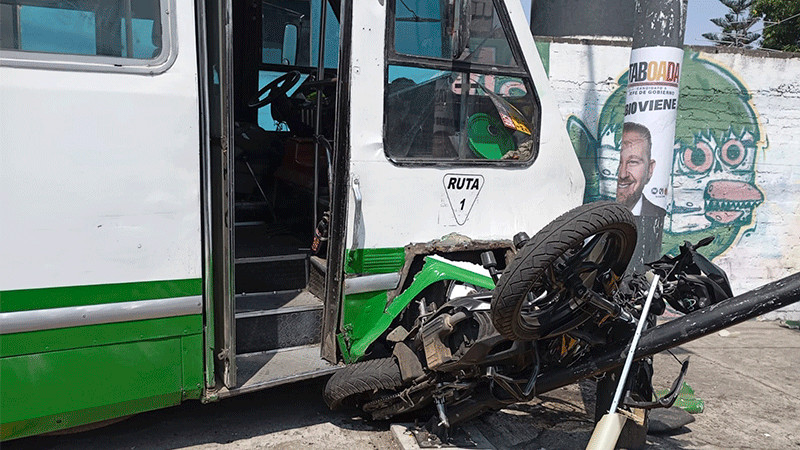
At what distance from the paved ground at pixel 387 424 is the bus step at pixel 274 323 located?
19.5 inches

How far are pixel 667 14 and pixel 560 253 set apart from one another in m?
2.42

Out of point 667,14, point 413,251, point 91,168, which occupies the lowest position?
point 413,251

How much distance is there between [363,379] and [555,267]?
1.19m

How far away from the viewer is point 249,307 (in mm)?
3594

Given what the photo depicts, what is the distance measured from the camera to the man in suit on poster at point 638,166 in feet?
14.2

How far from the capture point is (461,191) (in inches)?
141

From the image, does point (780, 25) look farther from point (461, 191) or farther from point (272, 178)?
point (461, 191)

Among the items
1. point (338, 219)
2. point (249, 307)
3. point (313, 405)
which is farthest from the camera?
point (313, 405)

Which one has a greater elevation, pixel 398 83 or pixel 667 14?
pixel 667 14

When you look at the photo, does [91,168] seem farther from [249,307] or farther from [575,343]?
[575,343]

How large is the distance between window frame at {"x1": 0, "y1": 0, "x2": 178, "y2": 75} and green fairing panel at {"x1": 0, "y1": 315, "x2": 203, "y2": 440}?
1102mm

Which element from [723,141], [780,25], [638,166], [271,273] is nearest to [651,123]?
[638,166]

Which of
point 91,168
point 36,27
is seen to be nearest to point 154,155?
point 91,168

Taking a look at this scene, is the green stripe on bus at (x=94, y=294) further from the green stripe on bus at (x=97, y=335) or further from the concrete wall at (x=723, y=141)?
the concrete wall at (x=723, y=141)
